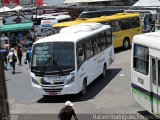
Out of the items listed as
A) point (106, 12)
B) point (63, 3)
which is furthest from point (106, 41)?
point (63, 3)

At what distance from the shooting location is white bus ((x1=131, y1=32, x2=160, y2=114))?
9836 millimetres

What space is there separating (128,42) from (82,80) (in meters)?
14.3

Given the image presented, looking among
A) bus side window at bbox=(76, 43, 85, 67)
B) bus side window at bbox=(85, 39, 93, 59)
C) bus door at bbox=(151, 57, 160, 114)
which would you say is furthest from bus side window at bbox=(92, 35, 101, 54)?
bus door at bbox=(151, 57, 160, 114)

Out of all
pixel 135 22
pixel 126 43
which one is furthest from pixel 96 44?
pixel 135 22

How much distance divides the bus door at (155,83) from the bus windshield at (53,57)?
4.10 meters

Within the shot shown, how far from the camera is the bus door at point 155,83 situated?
32.0 ft

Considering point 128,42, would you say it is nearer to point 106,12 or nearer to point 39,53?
point 106,12

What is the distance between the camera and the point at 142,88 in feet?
35.2

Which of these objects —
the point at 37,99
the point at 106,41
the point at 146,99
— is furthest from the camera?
the point at 106,41

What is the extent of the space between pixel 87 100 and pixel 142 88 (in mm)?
3605

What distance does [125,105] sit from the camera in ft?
42.0

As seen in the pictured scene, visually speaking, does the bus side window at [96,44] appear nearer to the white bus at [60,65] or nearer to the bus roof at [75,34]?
the bus roof at [75,34]

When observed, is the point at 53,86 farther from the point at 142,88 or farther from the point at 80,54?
the point at 142,88

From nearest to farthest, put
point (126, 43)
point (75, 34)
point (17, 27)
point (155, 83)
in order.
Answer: point (155, 83), point (75, 34), point (126, 43), point (17, 27)
